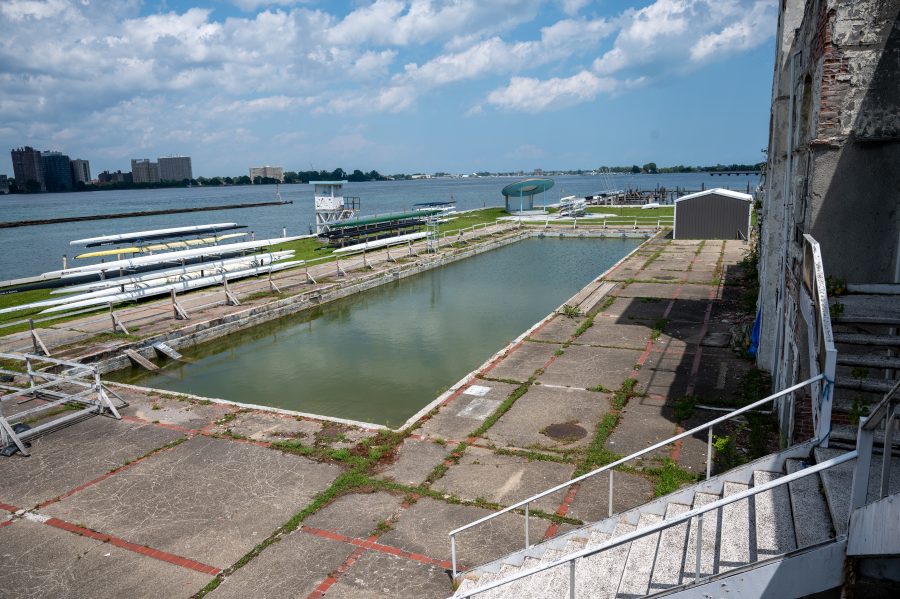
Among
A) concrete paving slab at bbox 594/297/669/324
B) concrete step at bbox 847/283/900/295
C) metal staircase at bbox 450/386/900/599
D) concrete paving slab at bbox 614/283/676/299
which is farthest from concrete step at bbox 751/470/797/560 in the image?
concrete paving slab at bbox 614/283/676/299

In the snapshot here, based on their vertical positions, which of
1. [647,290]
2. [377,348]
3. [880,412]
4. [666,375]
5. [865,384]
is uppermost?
[880,412]

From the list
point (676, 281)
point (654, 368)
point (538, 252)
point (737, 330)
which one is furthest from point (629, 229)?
point (654, 368)

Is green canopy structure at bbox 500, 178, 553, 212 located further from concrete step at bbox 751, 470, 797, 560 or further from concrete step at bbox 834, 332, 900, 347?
concrete step at bbox 751, 470, 797, 560

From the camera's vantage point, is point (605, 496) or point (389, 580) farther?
point (605, 496)

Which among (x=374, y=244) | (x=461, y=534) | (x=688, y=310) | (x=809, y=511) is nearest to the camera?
(x=809, y=511)

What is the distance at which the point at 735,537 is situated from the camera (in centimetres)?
529

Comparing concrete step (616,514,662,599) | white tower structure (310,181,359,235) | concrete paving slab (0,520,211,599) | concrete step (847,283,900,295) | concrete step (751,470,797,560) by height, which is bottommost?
concrete paving slab (0,520,211,599)

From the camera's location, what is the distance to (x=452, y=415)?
1255 cm

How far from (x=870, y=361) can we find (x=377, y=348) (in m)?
14.6

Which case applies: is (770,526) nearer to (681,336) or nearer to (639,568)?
(639,568)

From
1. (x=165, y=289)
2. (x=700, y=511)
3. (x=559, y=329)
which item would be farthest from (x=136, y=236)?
(x=700, y=511)

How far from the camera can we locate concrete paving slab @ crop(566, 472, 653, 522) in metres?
8.70

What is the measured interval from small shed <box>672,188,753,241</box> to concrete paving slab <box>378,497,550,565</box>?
34.8 m

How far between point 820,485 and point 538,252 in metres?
34.9
